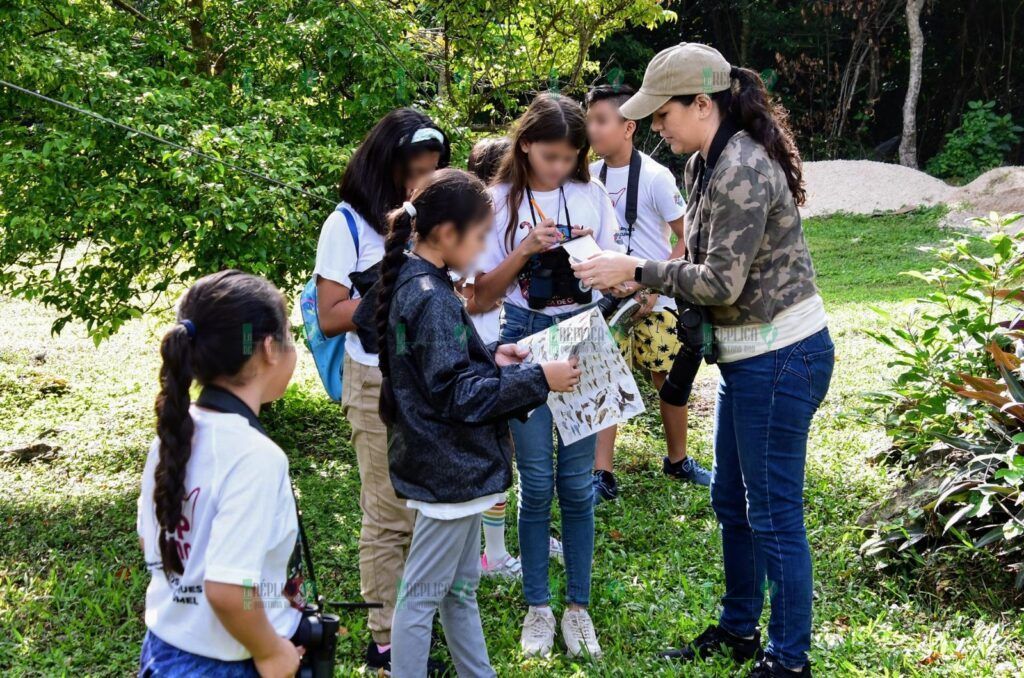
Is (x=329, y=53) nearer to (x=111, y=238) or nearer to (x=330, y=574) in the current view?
(x=111, y=238)

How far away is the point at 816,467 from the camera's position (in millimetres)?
4789

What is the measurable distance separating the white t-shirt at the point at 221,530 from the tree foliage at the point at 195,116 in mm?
2554

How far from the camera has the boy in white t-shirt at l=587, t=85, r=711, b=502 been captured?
4301 millimetres

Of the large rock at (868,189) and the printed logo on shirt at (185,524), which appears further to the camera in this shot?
the large rock at (868,189)

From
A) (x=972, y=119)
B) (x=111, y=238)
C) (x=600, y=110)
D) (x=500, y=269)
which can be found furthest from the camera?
(x=972, y=119)

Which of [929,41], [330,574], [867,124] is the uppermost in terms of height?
[929,41]

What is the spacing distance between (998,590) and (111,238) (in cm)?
408

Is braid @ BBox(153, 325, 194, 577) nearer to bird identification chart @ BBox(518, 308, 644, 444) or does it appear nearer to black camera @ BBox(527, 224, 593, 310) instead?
bird identification chart @ BBox(518, 308, 644, 444)

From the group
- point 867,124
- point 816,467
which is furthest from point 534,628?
point 867,124

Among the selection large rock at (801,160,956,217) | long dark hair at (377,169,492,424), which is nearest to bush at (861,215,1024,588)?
long dark hair at (377,169,492,424)

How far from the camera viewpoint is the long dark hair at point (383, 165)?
118 inches

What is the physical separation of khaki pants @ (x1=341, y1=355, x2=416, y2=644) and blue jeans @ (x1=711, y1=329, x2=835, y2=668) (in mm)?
1059

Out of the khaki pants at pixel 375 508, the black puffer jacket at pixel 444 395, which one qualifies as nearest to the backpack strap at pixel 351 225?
the khaki pants at pixel 375 508

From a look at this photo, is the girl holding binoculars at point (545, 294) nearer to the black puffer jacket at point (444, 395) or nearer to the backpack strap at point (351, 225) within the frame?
the backpack strap at point (351, 225)
